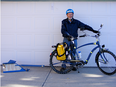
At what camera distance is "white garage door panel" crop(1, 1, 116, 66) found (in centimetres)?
514

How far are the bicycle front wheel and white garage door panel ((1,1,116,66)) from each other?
2.71 feet

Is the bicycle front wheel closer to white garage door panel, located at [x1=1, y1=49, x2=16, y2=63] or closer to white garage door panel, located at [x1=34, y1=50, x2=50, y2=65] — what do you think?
white garage door panel, located at [x1=34, y1=50, x2=50, y2=65]

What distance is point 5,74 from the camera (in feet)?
14.8

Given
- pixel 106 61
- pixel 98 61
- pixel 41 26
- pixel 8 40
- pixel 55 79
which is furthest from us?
pixel 8 40

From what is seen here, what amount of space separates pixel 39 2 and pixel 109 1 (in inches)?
94.4

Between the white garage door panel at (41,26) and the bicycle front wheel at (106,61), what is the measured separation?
2.71 ft

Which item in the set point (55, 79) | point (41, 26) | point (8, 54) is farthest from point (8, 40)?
point (55, 79)

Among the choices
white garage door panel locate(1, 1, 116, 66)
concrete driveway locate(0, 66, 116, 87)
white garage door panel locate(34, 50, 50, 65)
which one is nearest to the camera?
concrete driveway locate(0, 66, 116, 87)

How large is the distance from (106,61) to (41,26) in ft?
8.15

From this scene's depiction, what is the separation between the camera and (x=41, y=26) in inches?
208

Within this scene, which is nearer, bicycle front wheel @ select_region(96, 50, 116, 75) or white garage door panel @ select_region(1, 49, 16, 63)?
bicycle front wheel @ select_region(96, 50, 116, 75)

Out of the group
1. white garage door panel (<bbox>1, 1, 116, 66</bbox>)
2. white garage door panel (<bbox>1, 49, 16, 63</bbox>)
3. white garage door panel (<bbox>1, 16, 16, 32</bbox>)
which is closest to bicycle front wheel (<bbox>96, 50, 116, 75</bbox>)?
white garage door panel (<bbox>1, 1, 116, 66</bbox>)

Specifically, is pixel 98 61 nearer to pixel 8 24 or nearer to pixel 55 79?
pixel 55 79

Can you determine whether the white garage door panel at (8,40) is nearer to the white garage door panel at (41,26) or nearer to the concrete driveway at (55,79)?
the white garage door panel at (41,26)
